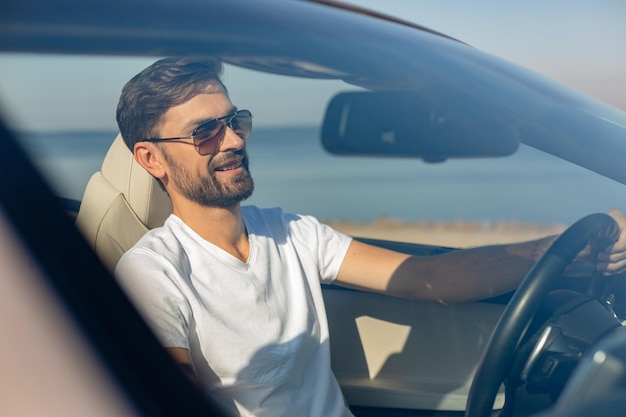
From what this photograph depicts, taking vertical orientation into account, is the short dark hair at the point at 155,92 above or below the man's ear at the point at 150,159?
above

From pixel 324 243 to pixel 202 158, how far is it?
42 centimetres

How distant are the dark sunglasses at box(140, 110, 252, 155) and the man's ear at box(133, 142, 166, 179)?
3 cm

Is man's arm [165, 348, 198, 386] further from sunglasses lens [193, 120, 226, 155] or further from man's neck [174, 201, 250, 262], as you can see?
sunglasses lens [193, 120, 226, 155]

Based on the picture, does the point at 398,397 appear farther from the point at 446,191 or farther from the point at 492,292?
the point at 446,191

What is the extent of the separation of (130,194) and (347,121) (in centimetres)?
53

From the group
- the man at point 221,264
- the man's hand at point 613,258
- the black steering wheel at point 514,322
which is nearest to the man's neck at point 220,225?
the man at point 221,264

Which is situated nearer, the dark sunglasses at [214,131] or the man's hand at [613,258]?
the dark sunglasses at [214,131]

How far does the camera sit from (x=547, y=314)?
165cm

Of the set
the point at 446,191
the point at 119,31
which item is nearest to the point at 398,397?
the point at 446,191

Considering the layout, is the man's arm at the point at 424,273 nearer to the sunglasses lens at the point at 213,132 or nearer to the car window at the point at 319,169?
the car window at the point at 319,169

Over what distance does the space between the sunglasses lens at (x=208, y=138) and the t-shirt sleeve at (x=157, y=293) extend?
208 mm

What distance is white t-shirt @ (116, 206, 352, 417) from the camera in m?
1.50

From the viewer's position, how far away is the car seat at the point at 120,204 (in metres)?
1.44

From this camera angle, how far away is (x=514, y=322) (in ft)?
5.39
